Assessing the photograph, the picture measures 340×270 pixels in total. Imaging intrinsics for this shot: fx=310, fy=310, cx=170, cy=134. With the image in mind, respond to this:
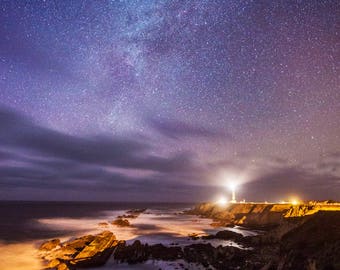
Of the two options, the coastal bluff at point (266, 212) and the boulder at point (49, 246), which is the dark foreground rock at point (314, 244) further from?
the boulder at point (49, 246)

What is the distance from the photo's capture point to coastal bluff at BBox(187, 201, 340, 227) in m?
49.0

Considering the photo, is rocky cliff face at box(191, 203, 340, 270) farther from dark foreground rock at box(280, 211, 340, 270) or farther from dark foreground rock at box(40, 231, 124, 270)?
dark foreground rock at box(40, 231, 124, 270)

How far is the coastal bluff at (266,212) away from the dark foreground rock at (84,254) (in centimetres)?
2907

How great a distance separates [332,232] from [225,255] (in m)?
12.7

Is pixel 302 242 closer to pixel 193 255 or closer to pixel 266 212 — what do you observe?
pixel 193 255

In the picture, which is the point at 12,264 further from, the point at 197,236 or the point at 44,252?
the point at 197,236

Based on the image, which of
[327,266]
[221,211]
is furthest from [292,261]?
[221,211]

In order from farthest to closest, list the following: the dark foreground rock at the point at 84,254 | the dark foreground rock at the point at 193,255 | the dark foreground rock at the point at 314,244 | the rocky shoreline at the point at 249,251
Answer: the dark foreground rock at the point at 84,254
the dark foreground rock at the point at 193,255
the rocky shoreline at the point at 249,251
the dark foreground rock at the point at 314,244

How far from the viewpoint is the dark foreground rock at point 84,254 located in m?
33.2

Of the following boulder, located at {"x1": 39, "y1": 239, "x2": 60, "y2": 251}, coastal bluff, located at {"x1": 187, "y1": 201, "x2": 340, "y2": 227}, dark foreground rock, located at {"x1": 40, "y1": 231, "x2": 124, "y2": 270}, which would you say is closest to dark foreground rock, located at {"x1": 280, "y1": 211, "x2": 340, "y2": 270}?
coastal bluff, located at {"x1": 187, "y1": 201, "x2": 340, "y2": 227}

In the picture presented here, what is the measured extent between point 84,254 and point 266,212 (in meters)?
47.8

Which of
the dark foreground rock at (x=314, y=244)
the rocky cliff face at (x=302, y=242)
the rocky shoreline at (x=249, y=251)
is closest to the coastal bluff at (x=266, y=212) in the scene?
the rocky cliff face at (x=302, y=242)

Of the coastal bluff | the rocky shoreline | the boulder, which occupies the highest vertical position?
the coastal bluff

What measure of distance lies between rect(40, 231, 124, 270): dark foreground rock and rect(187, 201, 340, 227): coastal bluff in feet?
95.4
